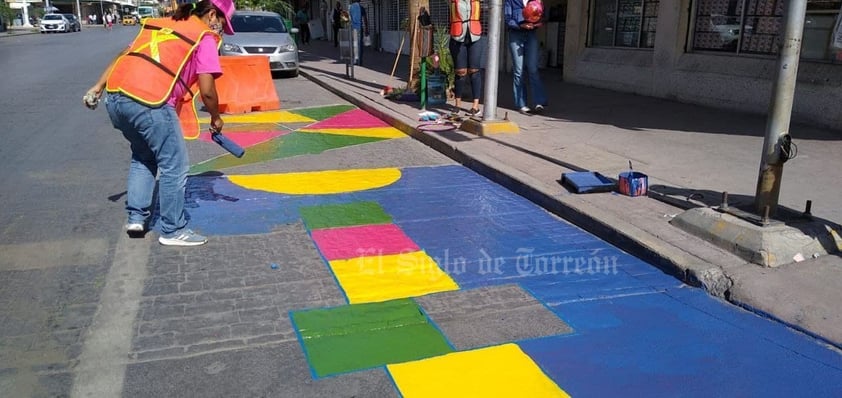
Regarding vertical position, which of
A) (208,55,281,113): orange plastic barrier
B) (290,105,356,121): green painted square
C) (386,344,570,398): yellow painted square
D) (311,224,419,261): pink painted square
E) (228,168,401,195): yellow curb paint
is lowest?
(386,344,570,398): yellow painted square

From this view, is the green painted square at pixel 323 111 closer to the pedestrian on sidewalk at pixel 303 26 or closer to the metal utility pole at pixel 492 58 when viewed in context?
the metal utility pole at pixel 492 58

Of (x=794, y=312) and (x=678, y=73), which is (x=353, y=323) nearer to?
(x=794, y=312)

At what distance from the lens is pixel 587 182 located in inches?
242

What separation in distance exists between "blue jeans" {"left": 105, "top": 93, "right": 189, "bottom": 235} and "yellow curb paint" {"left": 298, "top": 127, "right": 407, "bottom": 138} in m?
4.97

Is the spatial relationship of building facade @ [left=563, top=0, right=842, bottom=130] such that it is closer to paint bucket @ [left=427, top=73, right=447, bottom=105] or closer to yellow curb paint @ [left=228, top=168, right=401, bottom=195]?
Result: paint bucket @ [left=427, top=73, right=447, bottom=105]

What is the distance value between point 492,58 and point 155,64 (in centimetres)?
481

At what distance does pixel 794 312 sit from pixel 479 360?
6.34 feet

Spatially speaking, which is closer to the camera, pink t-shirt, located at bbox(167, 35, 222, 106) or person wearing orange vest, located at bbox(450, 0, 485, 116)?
pink t-shirt, located at bbox(167, 35, 222, 106)

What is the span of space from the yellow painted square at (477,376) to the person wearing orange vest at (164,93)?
245cm

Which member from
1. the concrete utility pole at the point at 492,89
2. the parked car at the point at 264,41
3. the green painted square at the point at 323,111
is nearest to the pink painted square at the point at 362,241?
the concrete utility pole at the point at 492,89

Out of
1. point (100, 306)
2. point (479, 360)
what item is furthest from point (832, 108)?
point (100, 306)

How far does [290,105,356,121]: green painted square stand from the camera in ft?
38.9

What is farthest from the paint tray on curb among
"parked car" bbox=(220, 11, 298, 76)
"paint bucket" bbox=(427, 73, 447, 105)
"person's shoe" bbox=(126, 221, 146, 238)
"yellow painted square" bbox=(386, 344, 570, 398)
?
"parked car" bbox=(220, 11, 298, 76)

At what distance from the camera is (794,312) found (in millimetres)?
3861
